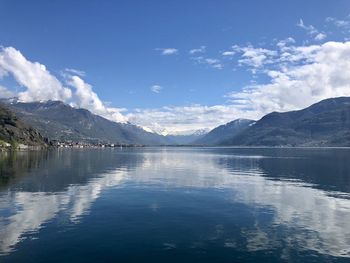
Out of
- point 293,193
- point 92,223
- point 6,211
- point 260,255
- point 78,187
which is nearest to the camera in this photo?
point 260,255

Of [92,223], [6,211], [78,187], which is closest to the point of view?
[92,223]

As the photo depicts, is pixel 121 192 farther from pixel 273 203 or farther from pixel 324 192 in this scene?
pixel 324 192

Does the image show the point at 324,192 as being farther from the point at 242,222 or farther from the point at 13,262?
the point at 13,262

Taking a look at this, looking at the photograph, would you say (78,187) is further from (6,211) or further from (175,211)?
(175,211)

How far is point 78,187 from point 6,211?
34.3 metres

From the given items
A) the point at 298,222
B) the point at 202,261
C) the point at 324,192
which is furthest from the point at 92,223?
the point at 324,192

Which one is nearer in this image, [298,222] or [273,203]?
[298,222]

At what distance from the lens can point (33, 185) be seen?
3935 inches

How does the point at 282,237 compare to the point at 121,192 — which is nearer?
the point at 282,237

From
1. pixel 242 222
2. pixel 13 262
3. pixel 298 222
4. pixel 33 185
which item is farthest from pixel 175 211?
pixel 33 185

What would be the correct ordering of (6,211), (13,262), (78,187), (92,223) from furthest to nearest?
(78,187) < (6,211) < (92,223) < (13,262)

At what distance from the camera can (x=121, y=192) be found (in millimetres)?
90312

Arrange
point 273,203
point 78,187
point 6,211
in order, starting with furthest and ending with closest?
1. point 78,187
2. point 273,203
3. point 6,211

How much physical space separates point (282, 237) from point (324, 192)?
48.8 metres
